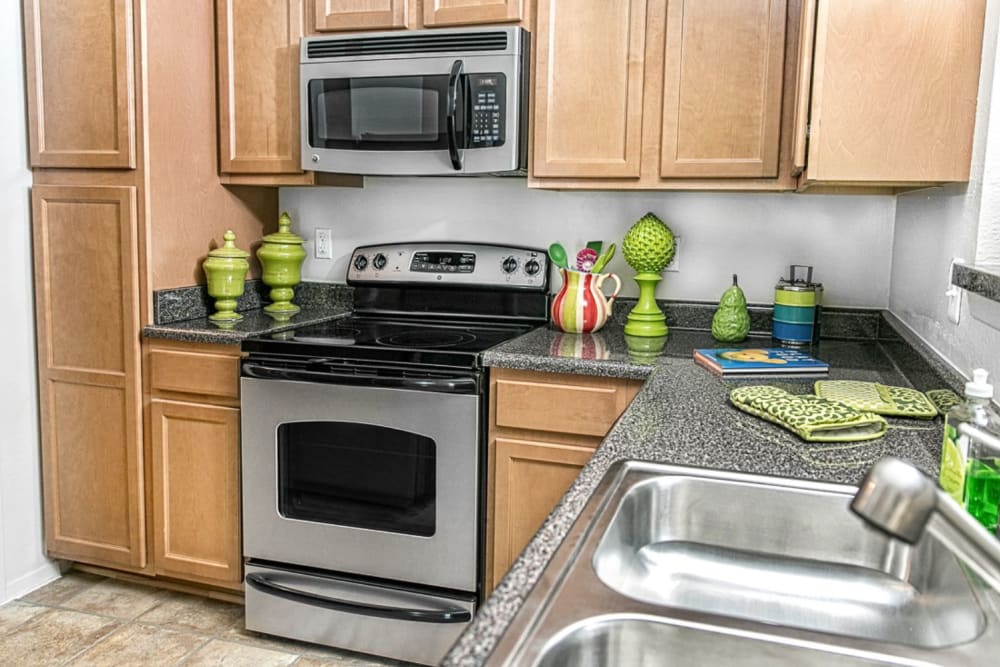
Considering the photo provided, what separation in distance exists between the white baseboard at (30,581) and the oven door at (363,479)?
31.1 inches

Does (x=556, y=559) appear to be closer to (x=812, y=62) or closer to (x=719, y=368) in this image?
(x=719, y=368)

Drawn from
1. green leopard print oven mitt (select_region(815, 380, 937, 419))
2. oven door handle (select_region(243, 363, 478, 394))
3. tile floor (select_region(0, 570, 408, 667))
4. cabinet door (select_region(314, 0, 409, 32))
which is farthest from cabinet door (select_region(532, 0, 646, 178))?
tile floor (select_region(0, 570, 408, 667))

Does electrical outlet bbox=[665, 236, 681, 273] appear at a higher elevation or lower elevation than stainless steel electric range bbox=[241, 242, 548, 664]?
higher

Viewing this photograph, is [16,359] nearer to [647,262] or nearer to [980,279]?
[647,262]

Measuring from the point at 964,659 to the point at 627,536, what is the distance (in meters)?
0.43

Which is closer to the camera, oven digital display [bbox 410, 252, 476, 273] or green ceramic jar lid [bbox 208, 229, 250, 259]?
green ceramic jar lid [bbox 208, 229, 250, 259]

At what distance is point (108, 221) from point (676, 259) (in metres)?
1.72

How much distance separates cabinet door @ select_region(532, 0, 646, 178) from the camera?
2305 mm

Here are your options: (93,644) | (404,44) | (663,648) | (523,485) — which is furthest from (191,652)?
(663,648)

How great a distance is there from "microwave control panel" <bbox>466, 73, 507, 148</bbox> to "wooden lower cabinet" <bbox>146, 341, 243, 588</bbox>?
3.04 ft

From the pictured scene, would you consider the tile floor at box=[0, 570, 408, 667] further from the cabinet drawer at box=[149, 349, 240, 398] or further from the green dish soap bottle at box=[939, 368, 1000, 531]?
the green dish soap bottle at box=[939, 368, 1000, 531]

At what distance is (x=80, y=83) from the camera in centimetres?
252

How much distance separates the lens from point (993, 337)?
4.42ft

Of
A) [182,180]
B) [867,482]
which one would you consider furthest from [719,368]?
[182,180]
